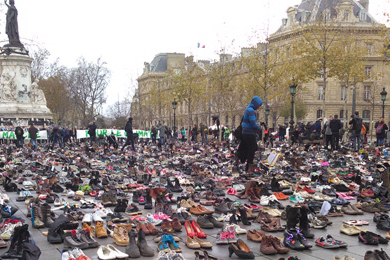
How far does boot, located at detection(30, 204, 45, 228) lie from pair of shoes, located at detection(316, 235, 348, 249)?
4.42m

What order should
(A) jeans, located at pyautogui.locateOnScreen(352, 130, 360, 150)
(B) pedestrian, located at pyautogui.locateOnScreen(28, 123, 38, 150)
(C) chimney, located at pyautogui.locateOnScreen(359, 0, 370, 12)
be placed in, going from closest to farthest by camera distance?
(A) jeans, located at pyautogui.locateOnScreen(352, 130, 360, 150) < (B) pedestrian, located at pyautogui.locateOnScreen(28, 123, 38, 150) < (C) chimney, located at pyautogui.locateOnScreen(359, 0, 370, 12)

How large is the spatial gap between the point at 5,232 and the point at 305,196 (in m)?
6.15

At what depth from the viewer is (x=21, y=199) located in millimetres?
8844

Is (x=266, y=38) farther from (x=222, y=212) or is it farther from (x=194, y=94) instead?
(x=222, y=212)

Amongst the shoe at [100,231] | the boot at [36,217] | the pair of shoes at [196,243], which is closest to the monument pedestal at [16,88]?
the boot at [36,217]

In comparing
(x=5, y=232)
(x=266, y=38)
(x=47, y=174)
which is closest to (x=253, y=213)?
(x=5, y=232)

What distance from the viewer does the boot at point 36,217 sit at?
654 centimetres

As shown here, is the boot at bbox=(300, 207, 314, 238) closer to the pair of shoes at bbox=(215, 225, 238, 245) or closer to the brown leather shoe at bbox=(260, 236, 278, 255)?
the brown leather shoe at bbox=(260, 236, 278, 255)

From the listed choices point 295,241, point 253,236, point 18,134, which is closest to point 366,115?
point 18,134

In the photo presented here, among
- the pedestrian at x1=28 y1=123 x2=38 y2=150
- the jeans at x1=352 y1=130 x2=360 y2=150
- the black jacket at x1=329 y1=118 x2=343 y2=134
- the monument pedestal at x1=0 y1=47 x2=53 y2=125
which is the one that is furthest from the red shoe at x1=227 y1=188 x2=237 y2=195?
the monument pedestal at x1=0 y1=47 x2=53 y2=125

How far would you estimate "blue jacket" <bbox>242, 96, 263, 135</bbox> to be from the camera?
10.6m

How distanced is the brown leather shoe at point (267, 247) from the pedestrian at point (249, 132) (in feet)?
18.1

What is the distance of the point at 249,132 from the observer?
36.0ft

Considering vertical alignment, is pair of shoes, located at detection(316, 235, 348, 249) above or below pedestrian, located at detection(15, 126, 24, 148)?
below
